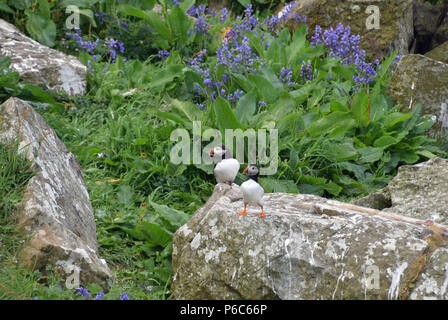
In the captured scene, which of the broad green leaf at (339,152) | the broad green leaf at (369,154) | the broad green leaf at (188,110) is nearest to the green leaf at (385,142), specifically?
the broad green leaf at (369,154)

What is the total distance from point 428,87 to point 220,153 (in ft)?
8.00

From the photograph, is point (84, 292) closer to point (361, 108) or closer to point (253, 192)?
point (253, 192)

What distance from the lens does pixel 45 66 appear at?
18.8 feet

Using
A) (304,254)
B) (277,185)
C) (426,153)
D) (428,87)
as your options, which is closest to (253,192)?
(304,254)

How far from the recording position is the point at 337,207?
3.39m

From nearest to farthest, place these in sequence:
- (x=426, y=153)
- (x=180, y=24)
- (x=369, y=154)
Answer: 1. (x=369, y=154)
2. (x=426, y=153)
3. (x=180, y=24)

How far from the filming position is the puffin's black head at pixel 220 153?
184 inches

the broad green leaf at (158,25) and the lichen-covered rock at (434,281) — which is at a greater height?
the broad green leaf at (158,25)

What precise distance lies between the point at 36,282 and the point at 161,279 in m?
0.90

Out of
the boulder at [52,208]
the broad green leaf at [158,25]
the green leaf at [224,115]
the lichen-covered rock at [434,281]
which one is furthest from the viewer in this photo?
the broad green leaf at [158,25]

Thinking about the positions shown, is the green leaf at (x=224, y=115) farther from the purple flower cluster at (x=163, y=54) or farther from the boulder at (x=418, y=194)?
the purple flower cluster at (x=163, y=54)

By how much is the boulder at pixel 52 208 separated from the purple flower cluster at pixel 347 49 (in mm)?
3237

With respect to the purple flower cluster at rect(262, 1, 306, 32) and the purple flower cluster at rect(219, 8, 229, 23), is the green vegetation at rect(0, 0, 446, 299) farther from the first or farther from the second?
the purple flower cluster at rect(219, 8, 229, 23)
